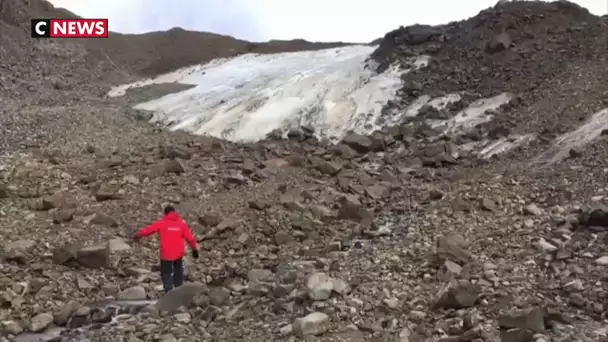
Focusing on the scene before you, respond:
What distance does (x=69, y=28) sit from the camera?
95.3 feet

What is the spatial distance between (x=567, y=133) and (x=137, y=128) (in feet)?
31.8

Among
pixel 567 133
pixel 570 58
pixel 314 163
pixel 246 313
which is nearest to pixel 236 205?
pixel 314 163

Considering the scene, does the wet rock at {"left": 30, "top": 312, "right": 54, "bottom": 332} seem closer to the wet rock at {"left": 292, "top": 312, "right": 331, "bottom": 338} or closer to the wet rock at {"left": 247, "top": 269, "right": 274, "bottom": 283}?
the wet rock at {"left": 247, "top": 269, "right": 274, "bottom": 283}

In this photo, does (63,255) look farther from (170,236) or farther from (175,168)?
(175,168)

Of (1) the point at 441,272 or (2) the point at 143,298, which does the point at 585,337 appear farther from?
(2) the point at 143,298

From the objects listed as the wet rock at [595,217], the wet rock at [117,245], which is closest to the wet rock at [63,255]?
the wet rock at [117,245]

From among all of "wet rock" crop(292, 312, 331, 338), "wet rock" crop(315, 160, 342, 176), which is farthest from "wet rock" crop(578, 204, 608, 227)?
"wet rock" crop(315, 160, 342, 176)

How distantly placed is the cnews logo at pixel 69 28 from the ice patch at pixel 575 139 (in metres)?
21.2

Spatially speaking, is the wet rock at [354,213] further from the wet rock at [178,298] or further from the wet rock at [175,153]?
the wet rock at [175,153]

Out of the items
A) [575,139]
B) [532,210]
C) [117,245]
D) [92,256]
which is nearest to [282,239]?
[117,245]

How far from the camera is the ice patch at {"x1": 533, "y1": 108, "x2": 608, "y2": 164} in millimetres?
11258

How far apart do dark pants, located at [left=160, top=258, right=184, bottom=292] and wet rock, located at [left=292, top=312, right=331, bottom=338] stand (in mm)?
2319

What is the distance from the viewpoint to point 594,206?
820 centimetres

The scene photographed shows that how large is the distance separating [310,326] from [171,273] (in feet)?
8.28
